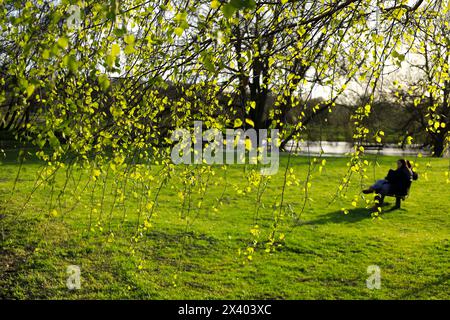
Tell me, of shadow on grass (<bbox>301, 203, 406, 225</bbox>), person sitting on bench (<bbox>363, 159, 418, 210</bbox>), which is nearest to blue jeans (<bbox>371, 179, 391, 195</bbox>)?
person sitting on bench (<bbox>363, 159, 418, 210</bbox>)

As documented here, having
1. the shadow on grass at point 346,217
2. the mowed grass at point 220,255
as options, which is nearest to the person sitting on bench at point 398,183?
the shadow on grass at point 346,217

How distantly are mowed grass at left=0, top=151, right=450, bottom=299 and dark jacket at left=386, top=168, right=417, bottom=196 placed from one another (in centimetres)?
43

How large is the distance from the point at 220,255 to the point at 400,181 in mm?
4313

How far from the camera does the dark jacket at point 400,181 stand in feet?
28.6

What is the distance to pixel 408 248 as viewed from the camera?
6.66 metres

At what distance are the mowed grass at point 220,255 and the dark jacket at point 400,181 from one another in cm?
43

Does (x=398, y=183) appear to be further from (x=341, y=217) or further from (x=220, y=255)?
(x=220, y=255)

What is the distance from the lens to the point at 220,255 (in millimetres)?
6273

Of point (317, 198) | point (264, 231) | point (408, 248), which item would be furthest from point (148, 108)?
point (317, 198)

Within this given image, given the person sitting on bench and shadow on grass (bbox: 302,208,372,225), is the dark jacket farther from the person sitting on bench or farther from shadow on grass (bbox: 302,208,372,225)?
shadow on grass (bbox: 302,208,372,225)

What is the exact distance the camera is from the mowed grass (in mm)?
5211

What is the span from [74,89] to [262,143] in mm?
1715

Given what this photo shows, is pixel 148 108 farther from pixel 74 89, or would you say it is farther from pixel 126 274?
pixel 126 274
